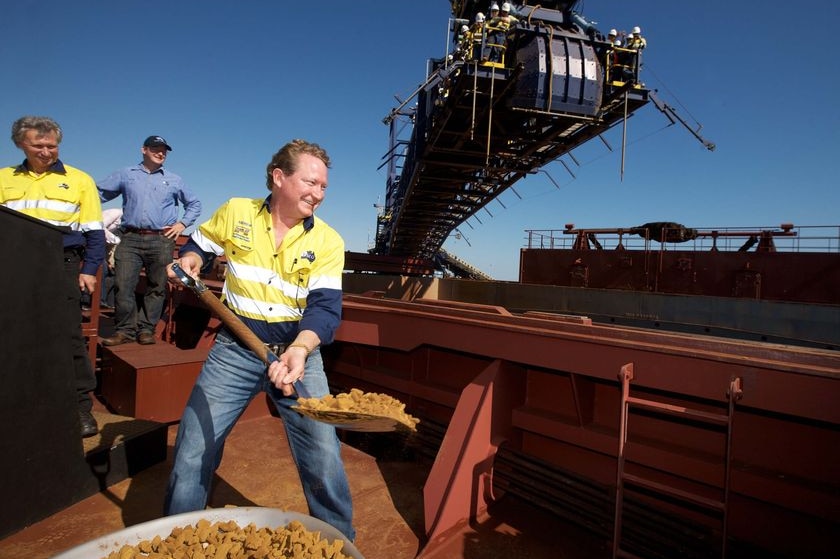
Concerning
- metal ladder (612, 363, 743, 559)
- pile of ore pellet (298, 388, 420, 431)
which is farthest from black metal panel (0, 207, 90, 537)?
metal ladder (612, 363, 743, 559)

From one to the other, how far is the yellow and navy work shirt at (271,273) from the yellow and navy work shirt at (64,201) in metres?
1.56

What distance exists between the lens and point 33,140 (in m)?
2.80

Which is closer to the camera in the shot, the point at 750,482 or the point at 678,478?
the point at 750,482

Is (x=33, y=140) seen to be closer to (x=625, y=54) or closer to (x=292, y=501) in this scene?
(x=292, y=501)

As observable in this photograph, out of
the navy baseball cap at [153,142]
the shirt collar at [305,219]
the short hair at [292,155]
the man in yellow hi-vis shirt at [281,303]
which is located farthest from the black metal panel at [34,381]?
the navy baseball cap at [153,142]

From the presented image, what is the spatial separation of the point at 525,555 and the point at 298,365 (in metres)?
1.81

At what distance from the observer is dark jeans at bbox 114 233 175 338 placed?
436 cm

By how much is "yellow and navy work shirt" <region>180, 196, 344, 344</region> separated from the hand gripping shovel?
0.56ft

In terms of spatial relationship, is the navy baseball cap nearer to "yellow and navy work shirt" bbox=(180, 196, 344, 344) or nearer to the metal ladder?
"yellow and navy work shirt" bbox=(180, 196, 344, 344)

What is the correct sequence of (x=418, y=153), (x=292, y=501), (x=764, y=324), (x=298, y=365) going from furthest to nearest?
(x=764, y=324), (x=418, y=153), (x=292, y=501), (x=298, y=365)

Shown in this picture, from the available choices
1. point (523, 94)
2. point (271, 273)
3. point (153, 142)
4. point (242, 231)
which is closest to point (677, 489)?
point (271, 273)

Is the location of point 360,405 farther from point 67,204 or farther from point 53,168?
point 53,168

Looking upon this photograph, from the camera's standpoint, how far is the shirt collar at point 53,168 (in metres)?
2.93

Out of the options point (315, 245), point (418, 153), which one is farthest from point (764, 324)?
point (315, 245)
